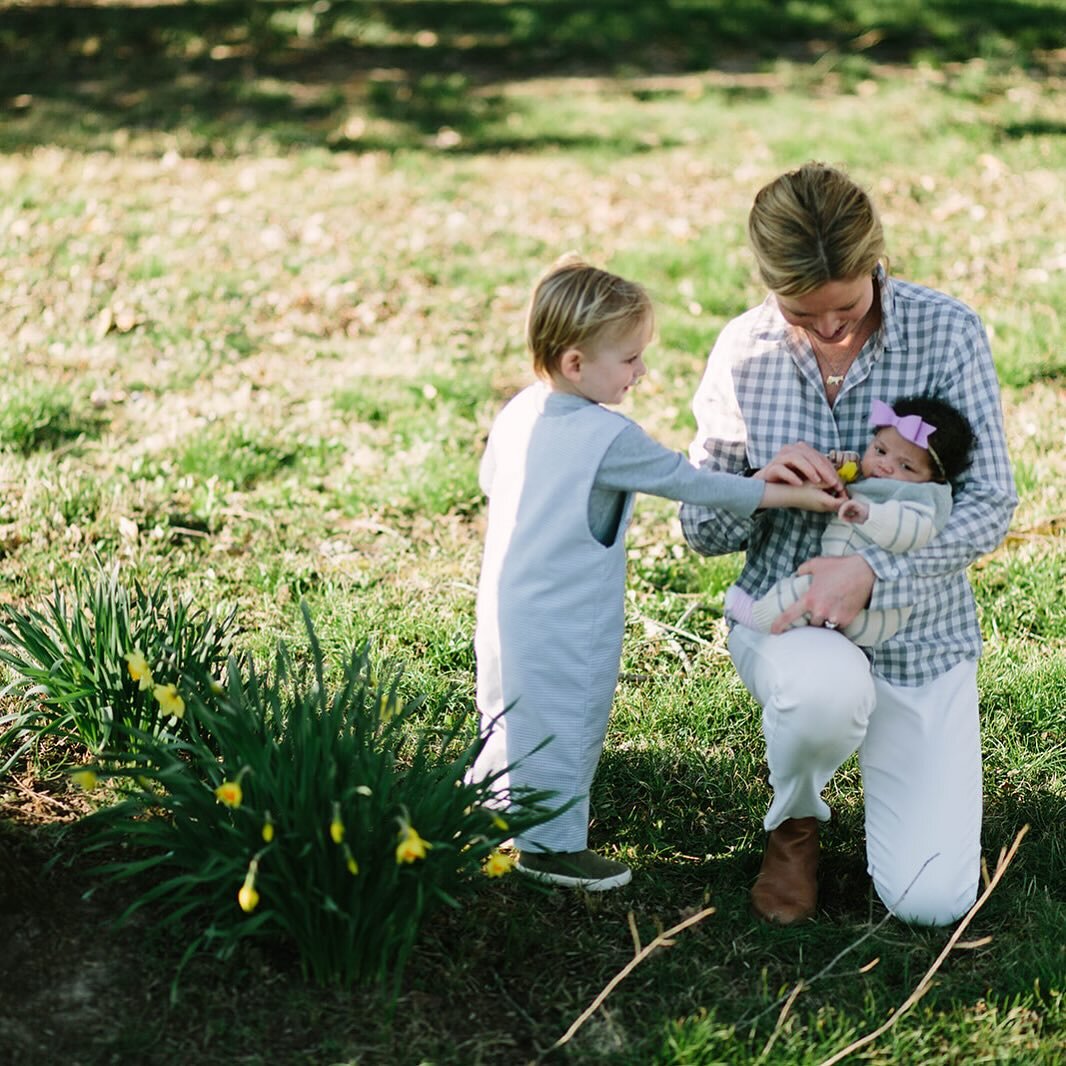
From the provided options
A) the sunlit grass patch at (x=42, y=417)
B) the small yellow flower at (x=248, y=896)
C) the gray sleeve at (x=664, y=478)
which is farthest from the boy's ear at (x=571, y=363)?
the sunlit grass patch at (x=42, y=417)

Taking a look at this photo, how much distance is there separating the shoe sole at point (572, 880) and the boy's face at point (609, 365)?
0.99 meters

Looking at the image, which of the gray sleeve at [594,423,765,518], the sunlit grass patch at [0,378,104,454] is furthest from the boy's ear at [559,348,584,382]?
the sunlit grass patch at [0,378,104,454]

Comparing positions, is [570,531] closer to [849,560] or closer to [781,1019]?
[849,560]

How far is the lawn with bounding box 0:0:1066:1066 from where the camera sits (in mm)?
2627

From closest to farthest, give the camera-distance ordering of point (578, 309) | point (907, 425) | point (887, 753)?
point (578, 309)
point (907, 425)
point (887, 753)

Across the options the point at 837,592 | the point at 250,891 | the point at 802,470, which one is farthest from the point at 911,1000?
the point at 250,891

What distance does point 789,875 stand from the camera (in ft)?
9.98

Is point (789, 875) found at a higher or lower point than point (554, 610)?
lower

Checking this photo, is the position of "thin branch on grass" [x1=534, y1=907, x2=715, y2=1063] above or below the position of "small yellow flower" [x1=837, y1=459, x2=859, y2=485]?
below

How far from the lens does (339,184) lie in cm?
811

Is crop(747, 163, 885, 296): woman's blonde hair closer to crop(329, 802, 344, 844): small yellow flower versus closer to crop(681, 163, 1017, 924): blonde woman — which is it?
crop(681, 163, 1017, 924): blonde woman

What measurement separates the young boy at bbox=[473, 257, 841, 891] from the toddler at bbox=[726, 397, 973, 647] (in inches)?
3.8

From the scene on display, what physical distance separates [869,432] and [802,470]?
0.27 metres

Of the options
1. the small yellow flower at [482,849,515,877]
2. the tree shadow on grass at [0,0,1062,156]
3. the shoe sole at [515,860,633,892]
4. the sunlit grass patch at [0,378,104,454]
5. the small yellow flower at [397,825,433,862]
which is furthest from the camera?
the tree shadow on grass at [0,0,1062,156]
